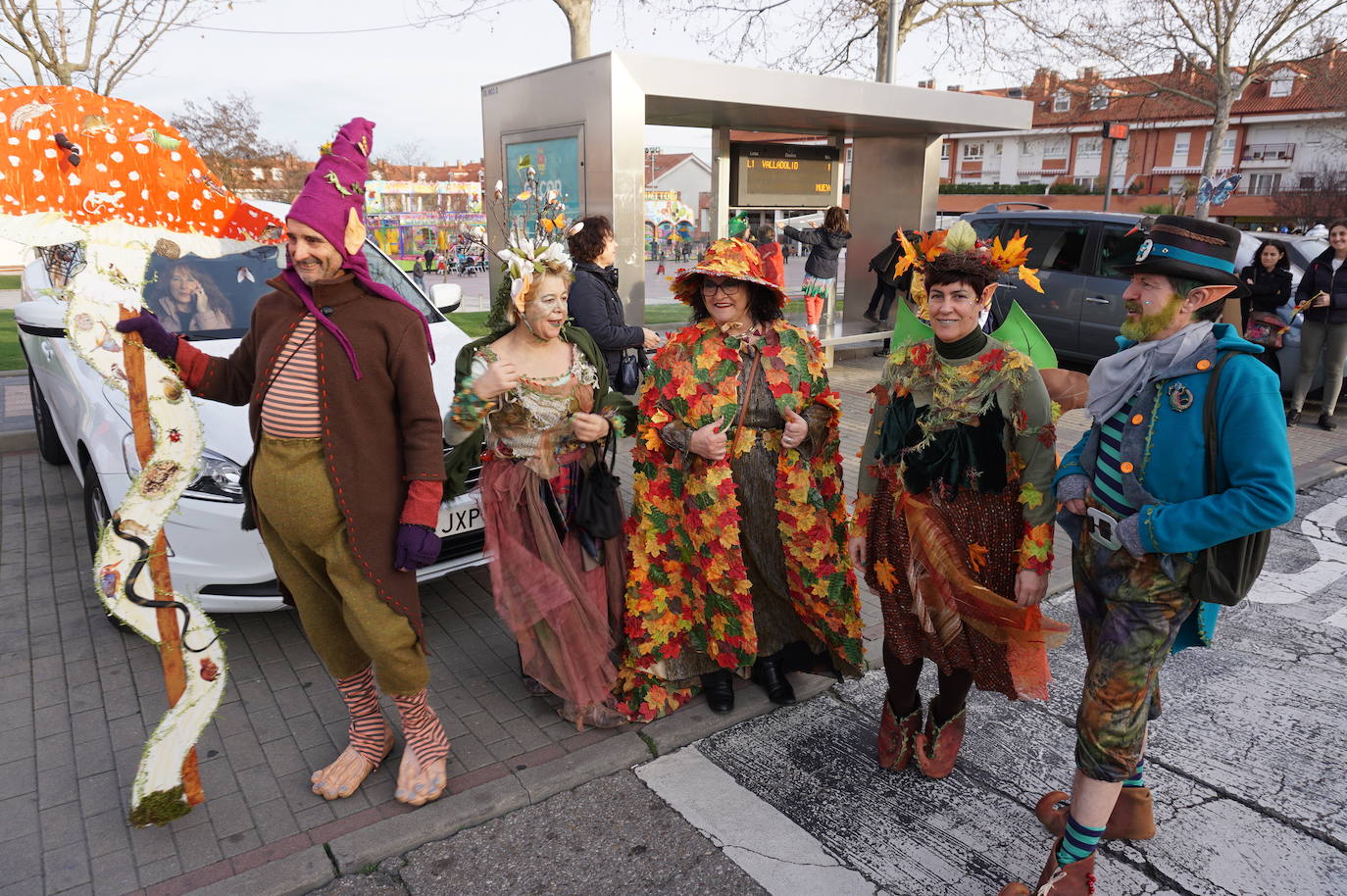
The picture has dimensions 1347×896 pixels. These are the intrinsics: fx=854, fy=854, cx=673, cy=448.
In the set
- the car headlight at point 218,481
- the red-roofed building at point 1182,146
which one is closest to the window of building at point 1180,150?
the red-roofed building at point 1182,146

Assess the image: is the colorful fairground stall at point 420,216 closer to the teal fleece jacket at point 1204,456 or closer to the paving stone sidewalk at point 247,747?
the paving stone sidewalk at point 247,747

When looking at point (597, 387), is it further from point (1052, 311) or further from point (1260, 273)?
point (1052, 311)

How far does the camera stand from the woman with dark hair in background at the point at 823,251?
33.9 ft

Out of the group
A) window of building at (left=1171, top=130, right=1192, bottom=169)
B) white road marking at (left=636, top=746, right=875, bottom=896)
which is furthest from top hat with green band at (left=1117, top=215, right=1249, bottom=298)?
window of building at (left=1171, top=130, right=1192, bottom=169)

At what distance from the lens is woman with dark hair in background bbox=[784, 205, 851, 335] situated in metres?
10.3

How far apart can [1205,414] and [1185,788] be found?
167 cm

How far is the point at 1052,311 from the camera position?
10031 mm

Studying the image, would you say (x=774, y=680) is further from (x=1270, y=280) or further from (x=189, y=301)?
(x=1270, y=280)

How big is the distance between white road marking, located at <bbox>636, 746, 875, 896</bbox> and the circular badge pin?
1.64 metres

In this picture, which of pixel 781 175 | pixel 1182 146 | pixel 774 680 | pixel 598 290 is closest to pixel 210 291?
pixel 598 290

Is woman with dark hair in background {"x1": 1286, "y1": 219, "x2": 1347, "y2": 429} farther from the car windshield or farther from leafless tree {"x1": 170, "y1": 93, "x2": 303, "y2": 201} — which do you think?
leafless tree {"x1": 170, "y1": 93, "x2": 303, "y2": 201}

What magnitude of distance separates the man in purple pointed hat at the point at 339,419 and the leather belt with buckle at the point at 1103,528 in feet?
6.30

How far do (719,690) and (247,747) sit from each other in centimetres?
182

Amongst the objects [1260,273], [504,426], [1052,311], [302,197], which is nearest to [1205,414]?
[504,426]
